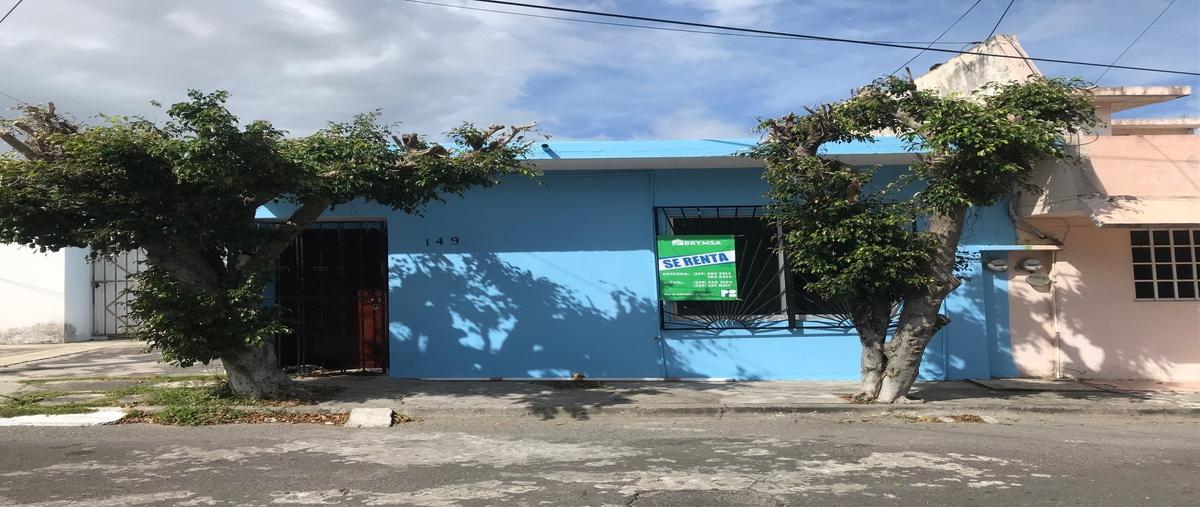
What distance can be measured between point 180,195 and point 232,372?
2.19 metres

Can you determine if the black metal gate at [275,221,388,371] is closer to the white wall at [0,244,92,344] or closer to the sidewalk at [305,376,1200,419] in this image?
the sidewalk at [305,376,1200,419]

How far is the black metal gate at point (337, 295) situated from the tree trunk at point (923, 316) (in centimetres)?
710

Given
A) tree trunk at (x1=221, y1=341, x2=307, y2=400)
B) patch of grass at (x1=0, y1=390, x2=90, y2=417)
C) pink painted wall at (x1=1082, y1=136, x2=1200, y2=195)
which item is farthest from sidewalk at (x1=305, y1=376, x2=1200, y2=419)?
pink painted wall at (x1=1082, y1=136, x2=1200, y2=195)

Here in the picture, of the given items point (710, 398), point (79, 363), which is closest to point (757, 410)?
point (710, 398)

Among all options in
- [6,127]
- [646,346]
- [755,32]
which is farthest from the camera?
[646,346]

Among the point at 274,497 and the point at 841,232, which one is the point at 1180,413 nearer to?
the point at 841,232

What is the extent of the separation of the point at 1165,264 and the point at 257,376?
1267cm

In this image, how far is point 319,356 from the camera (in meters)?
11.5

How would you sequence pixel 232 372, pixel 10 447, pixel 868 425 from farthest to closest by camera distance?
pixel 232 372, pixel 868 425, pixel 10 447

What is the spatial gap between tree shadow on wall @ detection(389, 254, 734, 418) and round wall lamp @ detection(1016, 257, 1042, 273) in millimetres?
5282

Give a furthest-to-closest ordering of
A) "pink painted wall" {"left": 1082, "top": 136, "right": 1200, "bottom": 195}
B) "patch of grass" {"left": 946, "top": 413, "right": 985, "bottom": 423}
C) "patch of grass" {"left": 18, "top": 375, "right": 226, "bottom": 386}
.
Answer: "pink painted wall" {"left": 1082, "top": 136, "right": 1200, "bottom": 195}, "patch of grass" {"left": 18, "top": 375, "right": 226, "bottom": 386}, "patch of grass" {"left": 946, "top": 413, "right": 985, "bottom": 423}

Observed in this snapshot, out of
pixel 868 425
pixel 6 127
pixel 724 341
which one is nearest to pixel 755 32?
pixel 724 341

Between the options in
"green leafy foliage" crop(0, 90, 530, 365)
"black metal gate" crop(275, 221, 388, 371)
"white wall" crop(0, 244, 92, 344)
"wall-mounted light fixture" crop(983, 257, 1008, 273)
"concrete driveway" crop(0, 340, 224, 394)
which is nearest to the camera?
"green leafy foliage" crop(0, 90, 530, 365)

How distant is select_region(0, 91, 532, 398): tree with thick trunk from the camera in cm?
739
